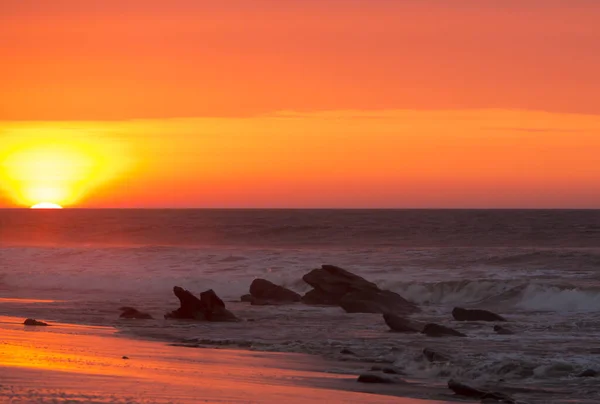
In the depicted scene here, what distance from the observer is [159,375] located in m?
15.0

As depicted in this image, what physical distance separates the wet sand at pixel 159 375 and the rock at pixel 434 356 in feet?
5.50

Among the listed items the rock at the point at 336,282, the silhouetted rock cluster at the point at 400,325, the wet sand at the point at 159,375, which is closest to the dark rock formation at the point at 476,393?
the wet sand at the point at 159,375

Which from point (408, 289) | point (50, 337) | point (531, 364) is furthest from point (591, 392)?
point (408, 289)

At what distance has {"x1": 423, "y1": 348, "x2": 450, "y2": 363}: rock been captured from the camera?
1812 centimetres

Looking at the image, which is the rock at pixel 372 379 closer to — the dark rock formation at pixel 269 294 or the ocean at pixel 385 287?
the ocean at pixel 385 287

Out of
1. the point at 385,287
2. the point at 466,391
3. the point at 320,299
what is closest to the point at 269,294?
the point at 320,299

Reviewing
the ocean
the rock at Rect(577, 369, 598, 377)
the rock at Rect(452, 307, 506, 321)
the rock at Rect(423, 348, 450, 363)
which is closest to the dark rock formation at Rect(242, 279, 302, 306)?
the ocean

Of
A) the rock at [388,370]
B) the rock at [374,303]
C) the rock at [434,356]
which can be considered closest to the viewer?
the rock at [388,370]

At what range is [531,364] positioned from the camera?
17906 mm

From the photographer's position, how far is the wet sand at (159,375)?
12.7 metres

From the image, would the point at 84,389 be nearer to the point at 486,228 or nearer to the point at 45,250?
the point at 45,250

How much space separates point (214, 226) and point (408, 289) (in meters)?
73.3

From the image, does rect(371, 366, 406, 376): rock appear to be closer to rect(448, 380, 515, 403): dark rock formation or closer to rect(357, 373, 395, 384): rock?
rect(357, 373, 395, 384): rock

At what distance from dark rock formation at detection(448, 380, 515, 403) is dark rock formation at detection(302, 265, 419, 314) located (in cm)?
1481
